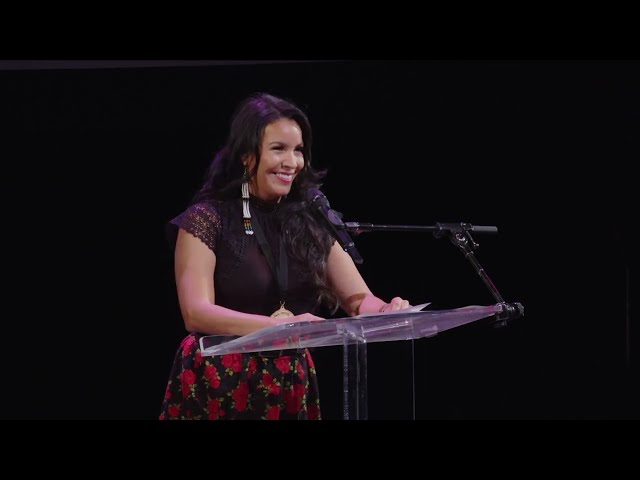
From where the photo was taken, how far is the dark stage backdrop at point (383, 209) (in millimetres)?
3920

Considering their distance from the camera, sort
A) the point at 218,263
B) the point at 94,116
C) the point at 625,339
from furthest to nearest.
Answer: the point at 625,339 → the point at 94,116 → the point at 218,263

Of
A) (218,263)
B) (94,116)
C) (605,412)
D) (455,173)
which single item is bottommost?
(605,412)

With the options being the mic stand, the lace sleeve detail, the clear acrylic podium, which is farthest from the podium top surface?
the lace sleeve detail

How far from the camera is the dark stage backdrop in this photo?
392 cm

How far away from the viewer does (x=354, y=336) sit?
2.08 m

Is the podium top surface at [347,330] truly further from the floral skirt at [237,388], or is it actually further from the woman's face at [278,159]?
the woman's face at [278,159]

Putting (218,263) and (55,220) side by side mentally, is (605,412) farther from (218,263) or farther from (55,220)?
(55,220)

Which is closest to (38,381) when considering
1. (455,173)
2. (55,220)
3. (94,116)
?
(55,220)

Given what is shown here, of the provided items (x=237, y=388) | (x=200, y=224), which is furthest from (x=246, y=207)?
(x=237, y=388)

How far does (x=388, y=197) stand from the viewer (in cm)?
410

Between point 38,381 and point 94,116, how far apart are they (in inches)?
49.8

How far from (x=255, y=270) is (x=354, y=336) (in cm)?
75

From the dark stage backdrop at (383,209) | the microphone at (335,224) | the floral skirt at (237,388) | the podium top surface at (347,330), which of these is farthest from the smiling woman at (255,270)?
the dark stage backdrop at (383,209)

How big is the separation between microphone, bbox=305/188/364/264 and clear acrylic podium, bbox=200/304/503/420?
0.79 feet
